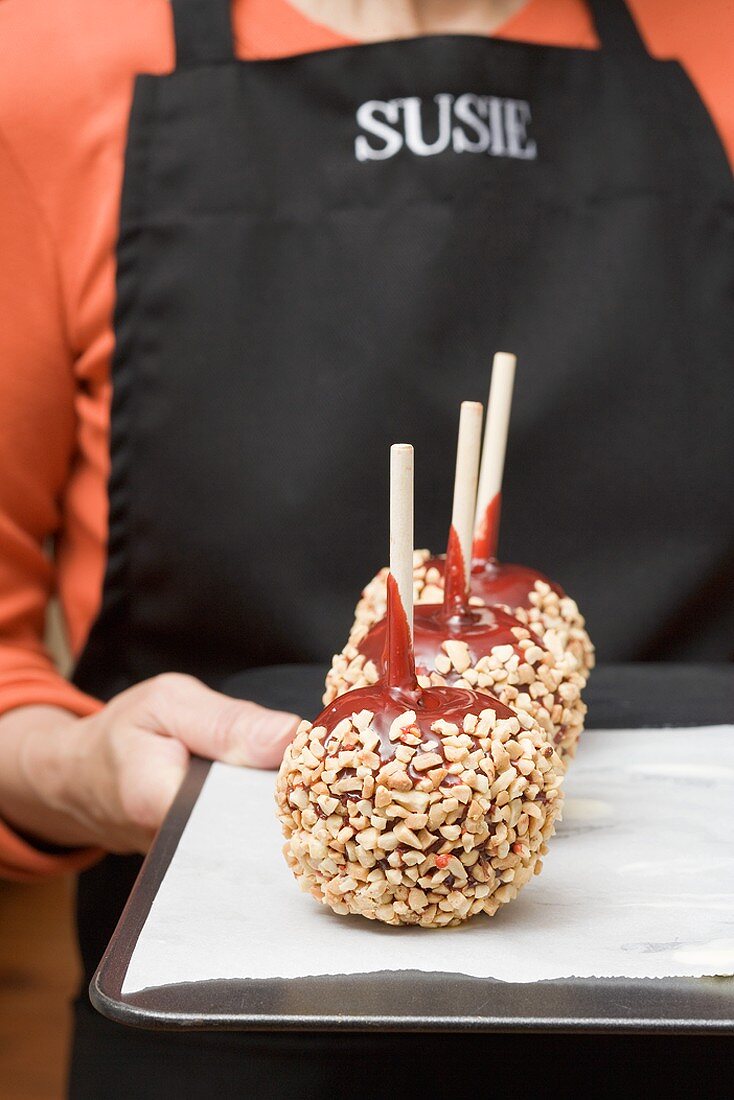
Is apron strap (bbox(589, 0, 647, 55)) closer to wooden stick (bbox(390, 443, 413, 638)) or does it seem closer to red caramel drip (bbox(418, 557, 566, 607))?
red caramel drip (bbox(418, 557, 566, 607))

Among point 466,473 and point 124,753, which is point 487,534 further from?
point 124,753

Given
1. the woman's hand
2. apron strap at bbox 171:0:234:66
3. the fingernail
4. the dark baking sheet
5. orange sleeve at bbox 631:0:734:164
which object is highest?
apron strap at bbox 171:0:234:66

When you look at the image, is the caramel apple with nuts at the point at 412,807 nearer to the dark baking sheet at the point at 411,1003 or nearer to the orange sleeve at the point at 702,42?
the dark baking sheet at the point at 411,1003

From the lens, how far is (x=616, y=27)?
1.12m

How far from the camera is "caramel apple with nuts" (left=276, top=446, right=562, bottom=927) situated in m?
0.60

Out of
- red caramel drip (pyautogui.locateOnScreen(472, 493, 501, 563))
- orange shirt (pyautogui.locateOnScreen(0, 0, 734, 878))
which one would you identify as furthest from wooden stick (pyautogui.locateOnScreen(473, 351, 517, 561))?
orange shirt (pyautogui.locateOnScreen(0, 0, 734, 878))

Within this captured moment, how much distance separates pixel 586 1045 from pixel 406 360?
1.78 feet

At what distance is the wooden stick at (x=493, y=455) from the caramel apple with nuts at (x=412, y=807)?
229 mm

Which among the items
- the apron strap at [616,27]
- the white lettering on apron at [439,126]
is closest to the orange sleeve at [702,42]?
the apron strap at [616,27]

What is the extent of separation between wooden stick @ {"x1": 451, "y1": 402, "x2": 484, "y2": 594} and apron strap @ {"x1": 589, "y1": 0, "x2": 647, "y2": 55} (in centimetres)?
54

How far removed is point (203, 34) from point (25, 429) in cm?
36

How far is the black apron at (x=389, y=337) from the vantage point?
1028 mm

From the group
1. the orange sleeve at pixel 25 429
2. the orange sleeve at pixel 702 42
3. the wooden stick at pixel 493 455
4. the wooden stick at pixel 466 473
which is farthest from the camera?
the orange sleeve at pixel 702 42

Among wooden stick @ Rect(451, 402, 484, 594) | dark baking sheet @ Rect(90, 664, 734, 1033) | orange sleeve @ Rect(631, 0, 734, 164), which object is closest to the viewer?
dark baking sheet @ Rect(90, 664, 734, 1033)
